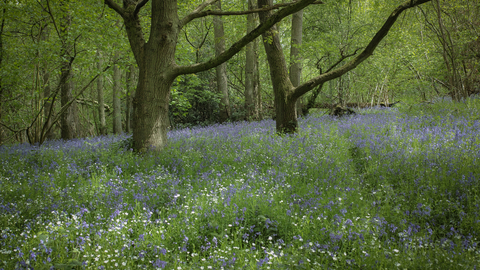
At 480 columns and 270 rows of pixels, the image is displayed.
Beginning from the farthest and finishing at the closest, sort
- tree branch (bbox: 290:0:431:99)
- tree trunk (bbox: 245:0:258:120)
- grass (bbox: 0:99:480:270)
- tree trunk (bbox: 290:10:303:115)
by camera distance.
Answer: tree trunk (bbox: 245:0:258:120) → tree trunk (bbox: 290:10:303:115) → tree branch (bbox: 290:0:431:99) → grass (bbox: 0:99:480:270)

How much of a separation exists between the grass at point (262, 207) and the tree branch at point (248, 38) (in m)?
2.01

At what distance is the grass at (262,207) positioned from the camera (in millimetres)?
2912

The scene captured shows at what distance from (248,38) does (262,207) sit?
3.88 meters

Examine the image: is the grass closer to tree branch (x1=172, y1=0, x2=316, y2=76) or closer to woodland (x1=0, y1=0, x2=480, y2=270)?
woodland (x1=0, y1=0, x2=480, y2=270)

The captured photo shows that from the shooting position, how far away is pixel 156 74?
6.78 meters

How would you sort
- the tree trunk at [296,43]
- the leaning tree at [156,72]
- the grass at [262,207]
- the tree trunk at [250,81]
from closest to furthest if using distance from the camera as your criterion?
1. the grass at [262,207]
2. the leaning tree at [156,72]
3. the tree trunk at [296,43]
4. the tree trunk at [250,81]

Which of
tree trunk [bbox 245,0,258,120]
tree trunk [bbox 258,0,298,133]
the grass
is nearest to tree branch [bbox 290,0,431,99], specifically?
tree trunk [bbox 258,0,298,133]

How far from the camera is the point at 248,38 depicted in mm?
6176

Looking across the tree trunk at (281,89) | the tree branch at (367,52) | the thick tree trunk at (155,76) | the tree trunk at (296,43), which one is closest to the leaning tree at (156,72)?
the thick tree trunk at (155,76)

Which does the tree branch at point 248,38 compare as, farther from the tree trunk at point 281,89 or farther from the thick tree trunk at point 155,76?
the tree trunk at point 281,89

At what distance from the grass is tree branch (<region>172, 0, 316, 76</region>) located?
2.01m

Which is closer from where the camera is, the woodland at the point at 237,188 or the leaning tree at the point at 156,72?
the woodland at the point at 237,188

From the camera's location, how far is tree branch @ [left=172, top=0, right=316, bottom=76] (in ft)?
19.5

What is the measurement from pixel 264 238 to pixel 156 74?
15.9 feet
